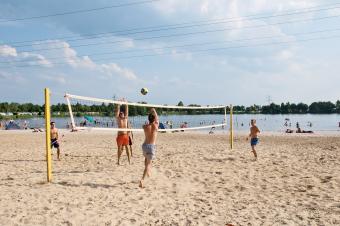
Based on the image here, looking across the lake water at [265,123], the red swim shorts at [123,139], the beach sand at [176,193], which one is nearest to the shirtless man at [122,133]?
the red swim shorts at [123,139]

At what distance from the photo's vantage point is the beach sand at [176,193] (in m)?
4.92

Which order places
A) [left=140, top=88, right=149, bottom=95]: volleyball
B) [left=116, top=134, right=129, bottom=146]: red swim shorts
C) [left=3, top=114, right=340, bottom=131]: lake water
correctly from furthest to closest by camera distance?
[left=3, top=114, right=340, bottom=131]: lake water
[left=140, top=88, right=149, bottom=95]: volleyball
[left=116, top=134, right=129, bottom=146]: red swim shorts

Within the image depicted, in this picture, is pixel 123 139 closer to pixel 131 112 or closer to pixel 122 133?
pixel 122 133

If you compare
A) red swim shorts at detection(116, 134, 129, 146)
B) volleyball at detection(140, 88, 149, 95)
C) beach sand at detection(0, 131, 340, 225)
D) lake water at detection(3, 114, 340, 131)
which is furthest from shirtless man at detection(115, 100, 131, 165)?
lake water at detection(3, 114, 340, 131)

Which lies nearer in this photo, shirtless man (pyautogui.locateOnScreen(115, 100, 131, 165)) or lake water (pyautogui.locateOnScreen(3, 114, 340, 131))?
shirtless man (pyautogui.locateOnScreen(115, 100, 131, 165))

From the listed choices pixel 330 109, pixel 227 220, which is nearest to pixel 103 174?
pixel 227 220

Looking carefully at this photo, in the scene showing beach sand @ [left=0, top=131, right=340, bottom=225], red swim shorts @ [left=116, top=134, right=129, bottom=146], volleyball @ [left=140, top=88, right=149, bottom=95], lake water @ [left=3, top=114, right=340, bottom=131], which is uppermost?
volleyball @ [left=140, top=88, right=149, bottom=95]

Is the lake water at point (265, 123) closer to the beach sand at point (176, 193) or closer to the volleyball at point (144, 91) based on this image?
the volleyball at point (144, 91)

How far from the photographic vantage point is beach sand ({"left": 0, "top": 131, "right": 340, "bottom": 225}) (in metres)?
4.92

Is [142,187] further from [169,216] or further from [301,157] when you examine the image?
[301,157]

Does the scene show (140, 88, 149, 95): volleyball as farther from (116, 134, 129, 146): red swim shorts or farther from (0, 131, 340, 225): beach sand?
(0, 131, 340, 225): beach sand

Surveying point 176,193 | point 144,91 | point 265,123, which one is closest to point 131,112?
point 144,91

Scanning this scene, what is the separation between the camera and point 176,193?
6.34m

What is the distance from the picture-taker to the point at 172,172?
8.20 m
